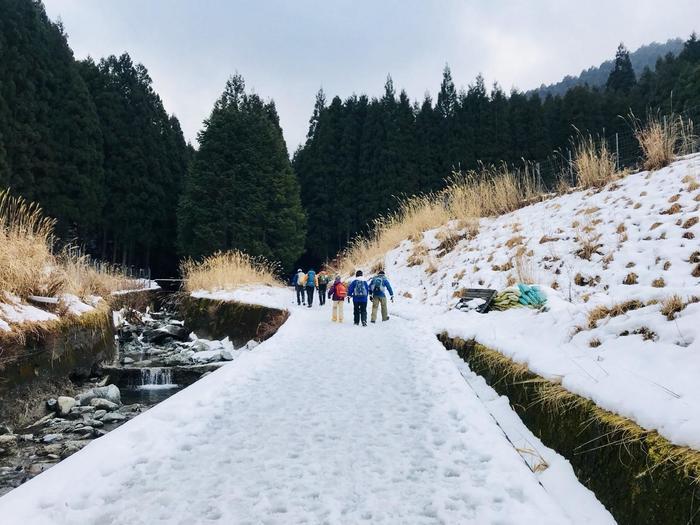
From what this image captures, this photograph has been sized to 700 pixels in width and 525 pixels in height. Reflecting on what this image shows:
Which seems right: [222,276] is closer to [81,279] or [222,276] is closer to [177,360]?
[81,279]

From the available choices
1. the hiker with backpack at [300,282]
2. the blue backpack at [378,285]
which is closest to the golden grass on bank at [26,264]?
the blue backpack at [378,285]

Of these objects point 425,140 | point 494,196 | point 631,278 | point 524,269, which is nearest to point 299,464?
point 631,278

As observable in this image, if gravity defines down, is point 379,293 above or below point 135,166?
below

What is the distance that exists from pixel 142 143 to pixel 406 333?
3329 centimetres

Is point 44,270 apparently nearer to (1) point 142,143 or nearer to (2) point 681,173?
(2) point 681,173

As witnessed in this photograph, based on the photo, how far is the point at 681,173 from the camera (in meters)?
8.27

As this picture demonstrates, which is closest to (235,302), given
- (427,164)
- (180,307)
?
(180,307)

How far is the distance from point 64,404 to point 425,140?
4109 centimetres

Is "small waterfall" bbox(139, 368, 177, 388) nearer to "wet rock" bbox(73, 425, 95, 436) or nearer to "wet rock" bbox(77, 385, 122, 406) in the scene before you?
"wet rock" bbox(77, 385, 122, 406)

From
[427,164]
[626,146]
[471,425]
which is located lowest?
[471,425]

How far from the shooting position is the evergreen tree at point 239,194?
29359mm

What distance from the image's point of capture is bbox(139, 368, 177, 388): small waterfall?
789 centimetres

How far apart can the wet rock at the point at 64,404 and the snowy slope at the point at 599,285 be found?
17.1ft

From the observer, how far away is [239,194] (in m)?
30.1
